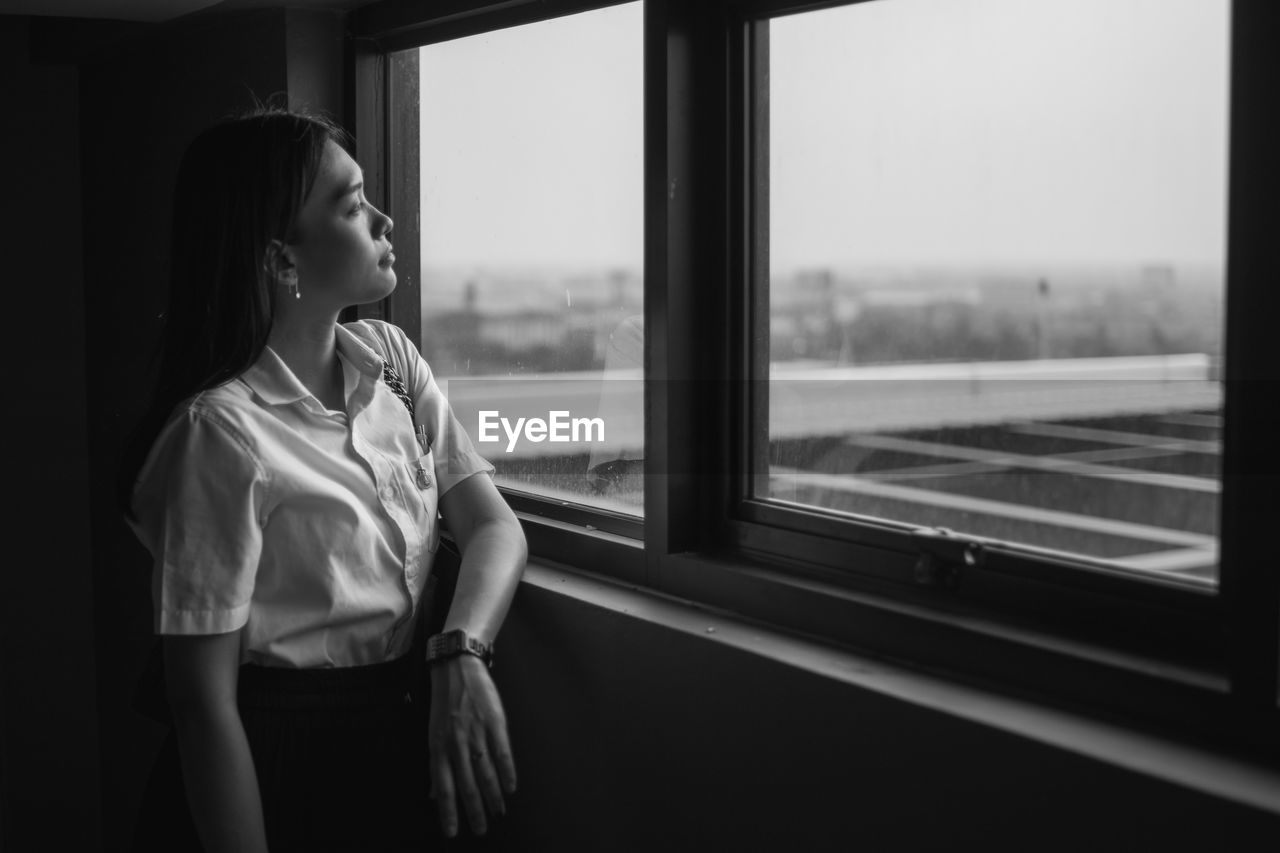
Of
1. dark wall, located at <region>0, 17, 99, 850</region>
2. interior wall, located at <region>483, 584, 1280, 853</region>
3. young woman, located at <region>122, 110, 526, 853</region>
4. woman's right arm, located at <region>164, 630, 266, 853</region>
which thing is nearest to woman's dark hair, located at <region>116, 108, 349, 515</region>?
young woman, located at <region>122, 110, 526, 853</region>

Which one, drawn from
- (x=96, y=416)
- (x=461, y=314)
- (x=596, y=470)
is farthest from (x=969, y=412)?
(x=96, y=416)

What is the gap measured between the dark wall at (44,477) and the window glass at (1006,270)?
6.29 feet

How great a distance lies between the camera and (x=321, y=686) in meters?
1.65

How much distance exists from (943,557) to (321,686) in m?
0.86

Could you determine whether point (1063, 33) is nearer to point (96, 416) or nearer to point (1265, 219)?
point (1265, 219)

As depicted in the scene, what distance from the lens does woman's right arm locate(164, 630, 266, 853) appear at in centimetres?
151

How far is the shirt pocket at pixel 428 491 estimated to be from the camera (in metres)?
1.78

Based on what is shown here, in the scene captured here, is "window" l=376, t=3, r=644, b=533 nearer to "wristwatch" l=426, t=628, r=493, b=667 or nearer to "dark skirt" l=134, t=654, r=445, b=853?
"wristwatch" l=426, t=628, r=493, b=667

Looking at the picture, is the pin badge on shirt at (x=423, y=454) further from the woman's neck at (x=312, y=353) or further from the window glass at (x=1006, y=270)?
the window glass at (x=1006, y=270)

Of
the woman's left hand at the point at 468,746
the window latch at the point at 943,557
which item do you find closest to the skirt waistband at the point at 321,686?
the woman's left hand at the point at 468,746

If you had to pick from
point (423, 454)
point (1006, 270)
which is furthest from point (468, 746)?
point (1006, 270)

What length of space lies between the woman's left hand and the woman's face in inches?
21.7
